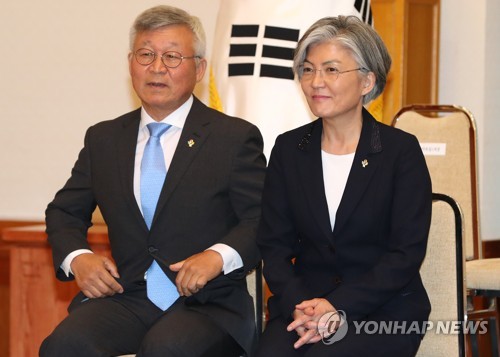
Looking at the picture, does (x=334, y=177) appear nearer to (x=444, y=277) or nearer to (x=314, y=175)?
(x=314, y=175)

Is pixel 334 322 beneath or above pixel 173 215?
beneath

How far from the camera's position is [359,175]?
2.97m

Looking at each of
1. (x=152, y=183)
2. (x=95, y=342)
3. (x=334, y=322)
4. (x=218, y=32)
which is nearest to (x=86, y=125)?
(x=218, y=32)

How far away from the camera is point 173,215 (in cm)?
324

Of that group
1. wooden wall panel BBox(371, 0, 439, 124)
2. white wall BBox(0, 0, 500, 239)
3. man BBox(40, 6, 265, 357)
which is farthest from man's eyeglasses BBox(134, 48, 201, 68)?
white wall BBox(0, 0, 500, 239)

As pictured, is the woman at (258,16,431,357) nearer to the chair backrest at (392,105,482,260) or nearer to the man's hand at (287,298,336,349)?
the man's hand at (287,298,336,349)

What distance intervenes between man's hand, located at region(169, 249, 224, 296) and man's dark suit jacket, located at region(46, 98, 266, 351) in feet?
0.32

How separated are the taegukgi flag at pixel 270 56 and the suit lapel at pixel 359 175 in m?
1.20

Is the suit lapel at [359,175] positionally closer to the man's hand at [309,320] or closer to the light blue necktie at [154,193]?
the man's hand at [309,320]

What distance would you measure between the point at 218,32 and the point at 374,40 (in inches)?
57.2

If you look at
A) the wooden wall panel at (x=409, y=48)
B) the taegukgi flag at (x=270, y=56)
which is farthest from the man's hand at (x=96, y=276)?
the wooden wall panel at (x=409, y=48)

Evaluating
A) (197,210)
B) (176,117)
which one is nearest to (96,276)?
(197,210)

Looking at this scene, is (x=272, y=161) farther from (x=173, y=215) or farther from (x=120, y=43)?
(x=120, y=43)

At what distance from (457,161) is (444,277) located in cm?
141
